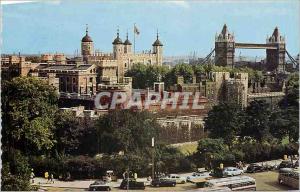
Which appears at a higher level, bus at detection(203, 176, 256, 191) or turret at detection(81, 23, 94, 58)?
turret at detection(81, 23, 94, 58)

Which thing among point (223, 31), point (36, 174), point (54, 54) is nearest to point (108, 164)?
point (36, 174)

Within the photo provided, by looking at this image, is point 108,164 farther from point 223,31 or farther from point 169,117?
point 223,31

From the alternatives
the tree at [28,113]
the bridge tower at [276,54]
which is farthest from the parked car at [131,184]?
the bridge tower at [276,54]

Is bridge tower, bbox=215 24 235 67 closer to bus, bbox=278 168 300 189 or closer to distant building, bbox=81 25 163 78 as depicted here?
distant building, bbox=81 25 163 78

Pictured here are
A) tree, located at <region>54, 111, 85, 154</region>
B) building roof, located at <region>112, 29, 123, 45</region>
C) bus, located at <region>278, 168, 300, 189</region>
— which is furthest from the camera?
tree, located at <region>54, 111, 85, 154</region>

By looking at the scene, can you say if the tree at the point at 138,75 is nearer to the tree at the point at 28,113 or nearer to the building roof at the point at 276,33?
the tree at the point at 28,113

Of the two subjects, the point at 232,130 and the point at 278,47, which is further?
the point at 232,130

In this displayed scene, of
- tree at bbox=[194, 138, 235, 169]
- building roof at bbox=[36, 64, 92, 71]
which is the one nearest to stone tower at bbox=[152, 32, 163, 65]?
building roof at bbox=[36, 64, 92, 71]

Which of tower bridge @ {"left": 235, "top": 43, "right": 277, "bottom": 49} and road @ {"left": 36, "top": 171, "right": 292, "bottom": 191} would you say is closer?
road @ {"left": 36, "top": 171, "right": 292, "bottom": 191}
